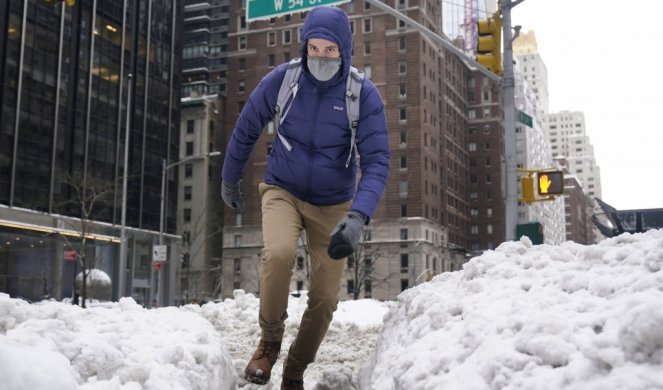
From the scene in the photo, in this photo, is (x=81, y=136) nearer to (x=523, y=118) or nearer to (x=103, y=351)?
(x=523, y=118)

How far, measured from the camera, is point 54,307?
13.9 feet

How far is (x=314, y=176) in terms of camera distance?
4398 mm

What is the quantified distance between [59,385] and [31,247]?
132 feet

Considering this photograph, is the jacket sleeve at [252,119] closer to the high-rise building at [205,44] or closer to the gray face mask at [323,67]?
the gray face mask at [323,67]

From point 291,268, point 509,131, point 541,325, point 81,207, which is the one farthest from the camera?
point 81,207

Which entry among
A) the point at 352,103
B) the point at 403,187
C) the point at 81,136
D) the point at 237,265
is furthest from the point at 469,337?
the point at 237,265

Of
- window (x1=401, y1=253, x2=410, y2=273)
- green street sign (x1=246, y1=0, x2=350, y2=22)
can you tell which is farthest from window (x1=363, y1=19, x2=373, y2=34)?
green street sign (x1=246, y1=0, x2=350, y2=22)

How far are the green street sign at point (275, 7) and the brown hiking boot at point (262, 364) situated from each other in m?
7.72

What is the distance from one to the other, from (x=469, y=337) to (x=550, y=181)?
9.74 m

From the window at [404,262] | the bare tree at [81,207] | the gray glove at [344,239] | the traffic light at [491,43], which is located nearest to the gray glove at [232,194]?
the gray glove at [344,239]

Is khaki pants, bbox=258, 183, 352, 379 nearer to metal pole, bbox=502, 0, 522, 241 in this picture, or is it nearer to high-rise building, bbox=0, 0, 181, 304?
metal pole, bbox=502, 0, 522, 241

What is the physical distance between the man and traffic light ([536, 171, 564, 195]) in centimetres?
844

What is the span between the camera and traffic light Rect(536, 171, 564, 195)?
1212 centimetres

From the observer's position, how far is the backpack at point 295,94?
4348mm
